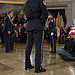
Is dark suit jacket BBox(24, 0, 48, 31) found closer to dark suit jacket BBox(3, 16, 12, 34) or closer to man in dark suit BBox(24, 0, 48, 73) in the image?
man in dark suit BBox(24, 0, 48, 73)

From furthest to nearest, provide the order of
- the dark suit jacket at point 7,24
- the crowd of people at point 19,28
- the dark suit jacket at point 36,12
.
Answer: the crowd of people at point 19,28 < the dark suit jacket at point 7,24 < the dark suit jacket at point 36,12

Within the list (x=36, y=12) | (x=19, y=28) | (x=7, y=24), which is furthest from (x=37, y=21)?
(x=19, y=28)

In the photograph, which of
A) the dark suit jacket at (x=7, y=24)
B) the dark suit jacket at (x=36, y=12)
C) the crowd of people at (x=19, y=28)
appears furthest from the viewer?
the crowd of people at (x=19, y=28)

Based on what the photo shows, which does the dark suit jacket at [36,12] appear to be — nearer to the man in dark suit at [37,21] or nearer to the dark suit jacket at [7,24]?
the man in dark suit at [37,21]

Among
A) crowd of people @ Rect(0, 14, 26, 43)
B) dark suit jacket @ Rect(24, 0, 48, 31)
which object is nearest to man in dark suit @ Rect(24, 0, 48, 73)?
dark suit jacket @ Rect(24, 0, 48, 31)

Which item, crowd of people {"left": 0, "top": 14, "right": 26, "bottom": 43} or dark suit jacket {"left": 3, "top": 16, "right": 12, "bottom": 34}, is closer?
dark suit jacket {"left": 3, "top": 16, "right": 12, "bottom": 34}

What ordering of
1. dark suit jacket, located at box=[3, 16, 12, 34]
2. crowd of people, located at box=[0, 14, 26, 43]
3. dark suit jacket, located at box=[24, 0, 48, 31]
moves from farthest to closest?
crowd of people, located at box=[0, 14, 26, 43]
dark suit jacket, located at box=[3, 16, 12, 34]
dark suit jacket, located at box=[24, 0, 48, 31]

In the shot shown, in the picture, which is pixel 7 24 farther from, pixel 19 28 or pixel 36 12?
pixel 19 28

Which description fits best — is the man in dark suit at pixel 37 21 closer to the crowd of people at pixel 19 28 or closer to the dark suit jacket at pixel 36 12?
the dark suit jacket at pixel 36 12

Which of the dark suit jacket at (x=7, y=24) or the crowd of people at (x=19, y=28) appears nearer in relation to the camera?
the dark suit jacket at (x=7, y=24)

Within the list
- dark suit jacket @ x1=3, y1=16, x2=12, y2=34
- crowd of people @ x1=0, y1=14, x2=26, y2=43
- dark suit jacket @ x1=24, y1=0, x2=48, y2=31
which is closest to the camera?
dark suit jacket @ x1=24, y1=0, x2=48, y2=31

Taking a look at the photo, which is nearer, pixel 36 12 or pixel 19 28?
pixel 36 12

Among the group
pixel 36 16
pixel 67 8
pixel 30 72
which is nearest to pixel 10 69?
pixel 30 72

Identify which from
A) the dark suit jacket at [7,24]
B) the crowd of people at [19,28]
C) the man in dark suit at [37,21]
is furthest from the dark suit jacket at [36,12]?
the crowd of people at [19,28]
